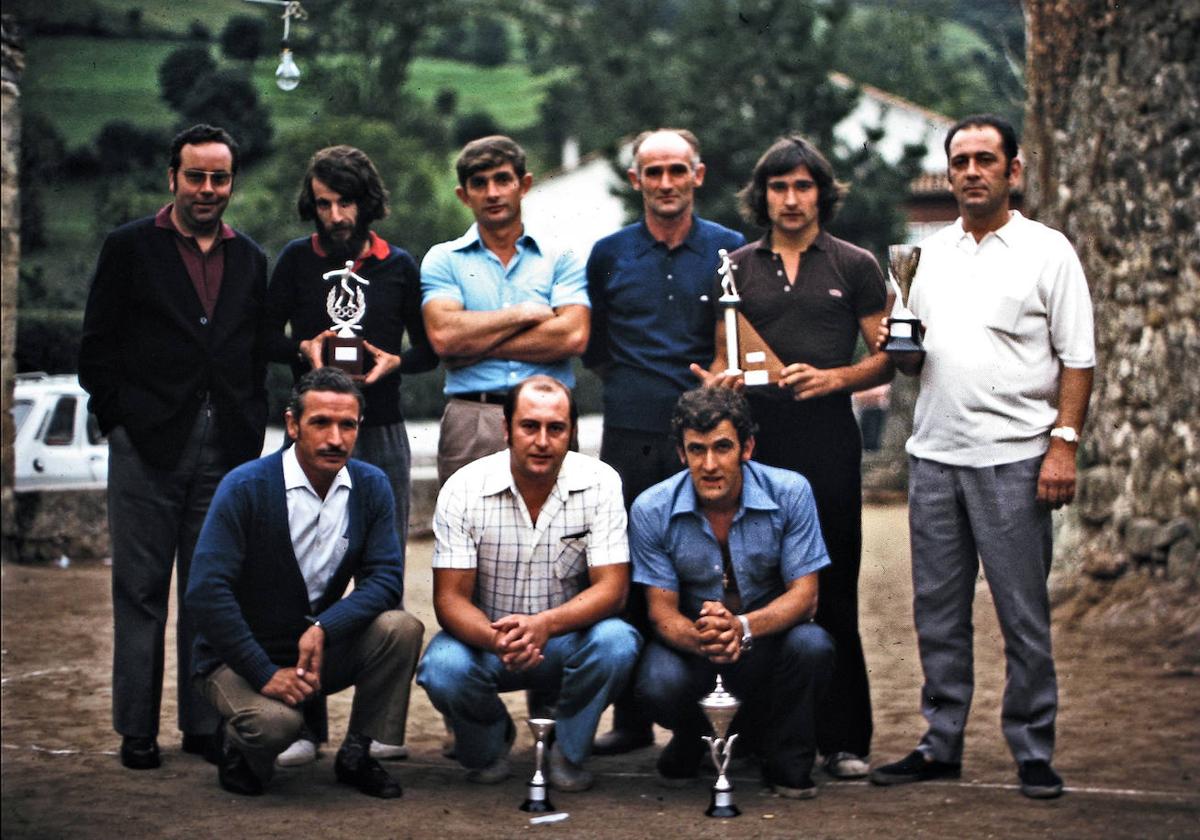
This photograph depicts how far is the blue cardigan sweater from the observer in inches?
191

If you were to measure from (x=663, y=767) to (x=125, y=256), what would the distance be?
2.26 m

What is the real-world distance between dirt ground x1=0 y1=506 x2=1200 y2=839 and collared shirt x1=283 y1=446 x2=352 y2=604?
640 mm

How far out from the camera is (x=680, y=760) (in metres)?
5.18

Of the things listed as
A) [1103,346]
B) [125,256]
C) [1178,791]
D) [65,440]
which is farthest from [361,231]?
[65,440]

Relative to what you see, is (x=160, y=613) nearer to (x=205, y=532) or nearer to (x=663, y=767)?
(x=205, y=532)

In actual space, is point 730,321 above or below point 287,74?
below

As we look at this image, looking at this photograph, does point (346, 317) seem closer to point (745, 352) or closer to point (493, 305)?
point (493, 305)

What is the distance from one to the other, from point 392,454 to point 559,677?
1.00 metres

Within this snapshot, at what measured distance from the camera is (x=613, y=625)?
502cm

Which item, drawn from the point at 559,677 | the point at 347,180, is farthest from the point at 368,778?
the point at 347,180

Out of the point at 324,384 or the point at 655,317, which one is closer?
the point at 324,384

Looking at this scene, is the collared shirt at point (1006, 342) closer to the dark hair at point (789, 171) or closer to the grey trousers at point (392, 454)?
the dark hair at point (789, 171)

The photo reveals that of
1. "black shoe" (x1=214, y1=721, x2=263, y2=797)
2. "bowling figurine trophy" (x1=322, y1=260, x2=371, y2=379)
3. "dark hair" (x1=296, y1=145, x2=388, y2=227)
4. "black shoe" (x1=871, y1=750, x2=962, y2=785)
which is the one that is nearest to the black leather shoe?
"black shoe" (x1=214, y1=721, x2=263, y2=797)

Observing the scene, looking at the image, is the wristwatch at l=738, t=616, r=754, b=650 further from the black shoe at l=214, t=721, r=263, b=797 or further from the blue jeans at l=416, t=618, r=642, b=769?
the black shoe at l=214, t=721, r=263, b=797
